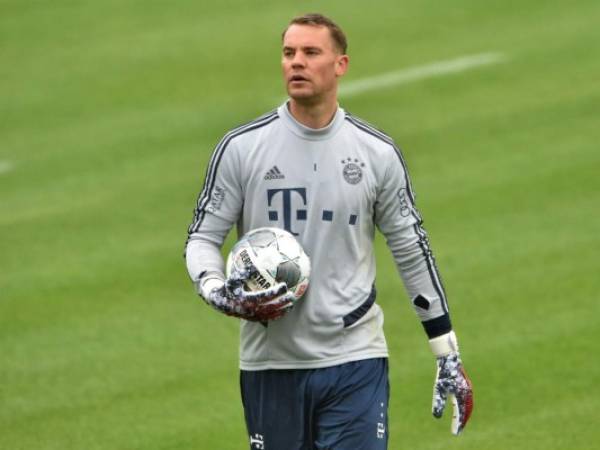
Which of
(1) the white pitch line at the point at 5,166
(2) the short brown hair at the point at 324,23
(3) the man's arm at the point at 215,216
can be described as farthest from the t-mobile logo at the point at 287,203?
(1) the white pitch line at the point at 5,166

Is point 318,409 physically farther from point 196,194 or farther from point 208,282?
point 196,194

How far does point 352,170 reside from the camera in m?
7.06

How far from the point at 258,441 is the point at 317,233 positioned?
1.08 meters

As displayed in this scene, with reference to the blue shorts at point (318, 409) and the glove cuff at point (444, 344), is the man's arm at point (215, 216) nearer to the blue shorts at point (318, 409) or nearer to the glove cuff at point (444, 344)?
the blue shorts at point (318, 409)

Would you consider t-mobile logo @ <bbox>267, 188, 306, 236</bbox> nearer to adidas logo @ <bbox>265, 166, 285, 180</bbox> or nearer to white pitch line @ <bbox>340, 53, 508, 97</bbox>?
adidas logo @ <bbox>265, 166, 285, 180</bbox>

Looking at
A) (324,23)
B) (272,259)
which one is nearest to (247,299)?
(272,259)

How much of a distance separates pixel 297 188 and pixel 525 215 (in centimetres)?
706

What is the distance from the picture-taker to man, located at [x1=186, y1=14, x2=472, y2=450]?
7008mm

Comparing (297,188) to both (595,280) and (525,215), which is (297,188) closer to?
(595,280)

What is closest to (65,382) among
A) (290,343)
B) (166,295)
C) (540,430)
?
(166,295)

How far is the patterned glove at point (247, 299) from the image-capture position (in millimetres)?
6547

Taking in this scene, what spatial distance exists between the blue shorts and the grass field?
2648 mm

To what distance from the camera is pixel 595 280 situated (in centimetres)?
1234

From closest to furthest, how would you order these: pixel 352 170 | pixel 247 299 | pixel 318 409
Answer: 1. pixel 247 299
2. pixel 352 170
3. pixel 318 409
